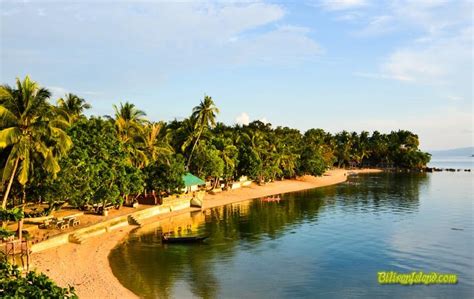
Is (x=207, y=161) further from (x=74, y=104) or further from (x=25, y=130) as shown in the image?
(x=25, y=130)

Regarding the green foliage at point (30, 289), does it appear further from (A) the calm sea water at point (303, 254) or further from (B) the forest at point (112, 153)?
(B) the forest at point (112, 153)

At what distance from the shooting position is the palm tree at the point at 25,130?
31.1 m

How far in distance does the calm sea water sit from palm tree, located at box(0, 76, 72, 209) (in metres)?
10.4

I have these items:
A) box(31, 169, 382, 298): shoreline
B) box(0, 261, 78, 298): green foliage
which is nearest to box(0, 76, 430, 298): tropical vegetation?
box(0, 261, 78, 298): green foliage

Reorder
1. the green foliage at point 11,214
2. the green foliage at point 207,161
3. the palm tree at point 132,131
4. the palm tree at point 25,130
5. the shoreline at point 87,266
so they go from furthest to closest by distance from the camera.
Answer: the green foliage at point 207,161, the palm tree at point 132,131, the palm tree at point 25,130, the shoreline at point 87,266, the green foliage at point 11,214

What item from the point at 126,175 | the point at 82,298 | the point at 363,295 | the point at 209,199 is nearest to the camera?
the point at 82,298

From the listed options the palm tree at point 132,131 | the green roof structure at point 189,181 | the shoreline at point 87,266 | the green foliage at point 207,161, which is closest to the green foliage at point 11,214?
the shoreline at point 87,266

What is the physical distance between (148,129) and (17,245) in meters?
34.4

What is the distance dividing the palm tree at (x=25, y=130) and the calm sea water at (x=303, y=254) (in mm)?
10433

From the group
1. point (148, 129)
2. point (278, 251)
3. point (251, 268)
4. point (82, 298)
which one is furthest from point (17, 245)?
point (148, 129)

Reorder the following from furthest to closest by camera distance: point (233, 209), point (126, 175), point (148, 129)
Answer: point (233, 209) → point (148, 129) → point (126, 175)

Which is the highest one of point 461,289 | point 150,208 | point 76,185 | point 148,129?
point 148,129

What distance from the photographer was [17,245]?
30047 mm

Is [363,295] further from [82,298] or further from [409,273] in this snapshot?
[82,298]
